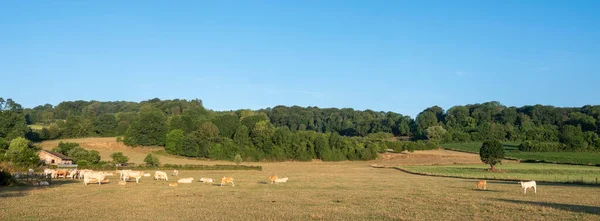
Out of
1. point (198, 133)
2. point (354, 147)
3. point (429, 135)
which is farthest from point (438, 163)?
point (429, 135)

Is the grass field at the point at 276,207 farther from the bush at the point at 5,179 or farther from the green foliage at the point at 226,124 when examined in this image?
the green foliage at the point at 226,124

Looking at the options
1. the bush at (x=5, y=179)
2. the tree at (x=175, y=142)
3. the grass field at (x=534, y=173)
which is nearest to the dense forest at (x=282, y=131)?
the tree at (x=175, y=142)

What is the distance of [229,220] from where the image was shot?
15.1m

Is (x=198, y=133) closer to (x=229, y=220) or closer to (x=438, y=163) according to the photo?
(x=438, y=163)

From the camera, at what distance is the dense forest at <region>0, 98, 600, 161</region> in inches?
3632

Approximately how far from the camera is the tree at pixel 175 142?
91.7 meters

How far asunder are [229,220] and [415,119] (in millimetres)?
156154

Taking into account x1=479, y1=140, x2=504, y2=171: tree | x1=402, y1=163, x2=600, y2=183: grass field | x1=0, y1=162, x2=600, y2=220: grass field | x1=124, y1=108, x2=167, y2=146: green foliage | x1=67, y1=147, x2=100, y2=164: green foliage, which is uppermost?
x1=124, y1=108, x2=167, y2=146: green foliage

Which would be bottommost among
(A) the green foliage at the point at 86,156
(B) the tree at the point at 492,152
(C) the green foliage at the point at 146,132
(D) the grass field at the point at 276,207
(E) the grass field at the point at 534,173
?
(E) the grass field at the point at 534,173

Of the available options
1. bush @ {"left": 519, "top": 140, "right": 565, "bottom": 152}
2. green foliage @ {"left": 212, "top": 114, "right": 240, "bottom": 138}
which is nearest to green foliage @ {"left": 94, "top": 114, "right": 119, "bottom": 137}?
green foliage @ {"left": 212, "top": 114, "right": 240, "bottom": 138}

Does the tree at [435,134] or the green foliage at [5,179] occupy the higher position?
the tree at [435,134]

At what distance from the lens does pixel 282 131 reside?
9769 cm

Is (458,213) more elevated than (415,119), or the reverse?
(415,119)

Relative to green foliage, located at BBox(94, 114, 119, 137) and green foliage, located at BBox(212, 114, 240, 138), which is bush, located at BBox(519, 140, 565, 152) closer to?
green foliage, located at BBox(212, 114, 240, 138)
